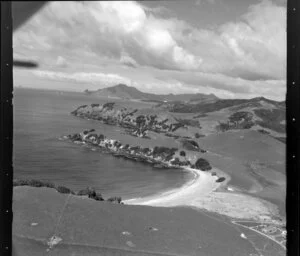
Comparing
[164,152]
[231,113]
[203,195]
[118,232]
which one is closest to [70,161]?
[203,195]

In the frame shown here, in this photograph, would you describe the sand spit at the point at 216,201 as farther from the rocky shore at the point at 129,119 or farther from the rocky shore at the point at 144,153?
the rocky shore at the point at 129,119

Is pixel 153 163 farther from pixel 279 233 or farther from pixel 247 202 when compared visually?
pixel 279 233

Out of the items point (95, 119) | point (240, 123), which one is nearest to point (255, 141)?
point (240, 123)

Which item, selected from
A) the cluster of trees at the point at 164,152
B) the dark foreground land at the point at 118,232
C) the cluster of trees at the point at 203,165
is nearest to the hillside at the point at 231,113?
the cluster of trees at the point at 203,165

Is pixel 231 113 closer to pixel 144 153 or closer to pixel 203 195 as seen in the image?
pixel 203 195

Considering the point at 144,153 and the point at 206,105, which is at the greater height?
the point at 206,105

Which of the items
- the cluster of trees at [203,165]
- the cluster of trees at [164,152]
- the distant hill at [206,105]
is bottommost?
the cluster of trees at [203,165]
